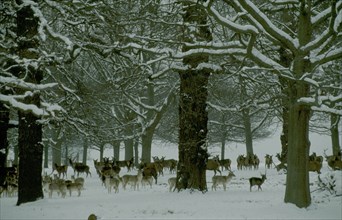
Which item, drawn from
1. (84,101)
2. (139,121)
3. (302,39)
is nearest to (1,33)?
(84,101)

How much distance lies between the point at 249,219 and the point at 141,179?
8694 mm

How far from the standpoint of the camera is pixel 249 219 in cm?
849

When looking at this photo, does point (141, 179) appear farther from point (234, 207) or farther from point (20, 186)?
point (234, 207)

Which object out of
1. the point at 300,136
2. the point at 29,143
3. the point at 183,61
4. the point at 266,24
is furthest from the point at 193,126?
the point at 29,143

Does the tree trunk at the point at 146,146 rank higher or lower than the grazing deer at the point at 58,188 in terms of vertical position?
higher

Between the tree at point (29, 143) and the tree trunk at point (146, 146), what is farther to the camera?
the tree trunk at point (146, 146)

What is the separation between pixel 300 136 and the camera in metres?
9.79

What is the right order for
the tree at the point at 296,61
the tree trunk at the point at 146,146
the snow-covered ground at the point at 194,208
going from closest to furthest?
1. the snow-covered ground at the point at 194,208
2. the tree at the point at 296,61
3. the tree trunk at the point at 146,146

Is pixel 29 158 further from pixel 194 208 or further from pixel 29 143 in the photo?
pixel 194 208

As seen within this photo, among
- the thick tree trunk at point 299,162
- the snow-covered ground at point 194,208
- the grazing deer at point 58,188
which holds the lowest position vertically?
the snow-covered ground at point 194,208

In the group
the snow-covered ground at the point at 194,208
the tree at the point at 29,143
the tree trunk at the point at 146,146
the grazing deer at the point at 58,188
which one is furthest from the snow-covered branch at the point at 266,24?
the tree trunk at the point at 146,146

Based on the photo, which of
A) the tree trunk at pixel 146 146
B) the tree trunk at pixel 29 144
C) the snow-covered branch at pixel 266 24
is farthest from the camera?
the tree trunk at pixel 146 146

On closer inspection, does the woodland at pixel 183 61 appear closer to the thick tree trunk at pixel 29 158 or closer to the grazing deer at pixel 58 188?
the thick tree trunk at pixel 29 158

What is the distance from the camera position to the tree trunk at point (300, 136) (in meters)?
9.72
